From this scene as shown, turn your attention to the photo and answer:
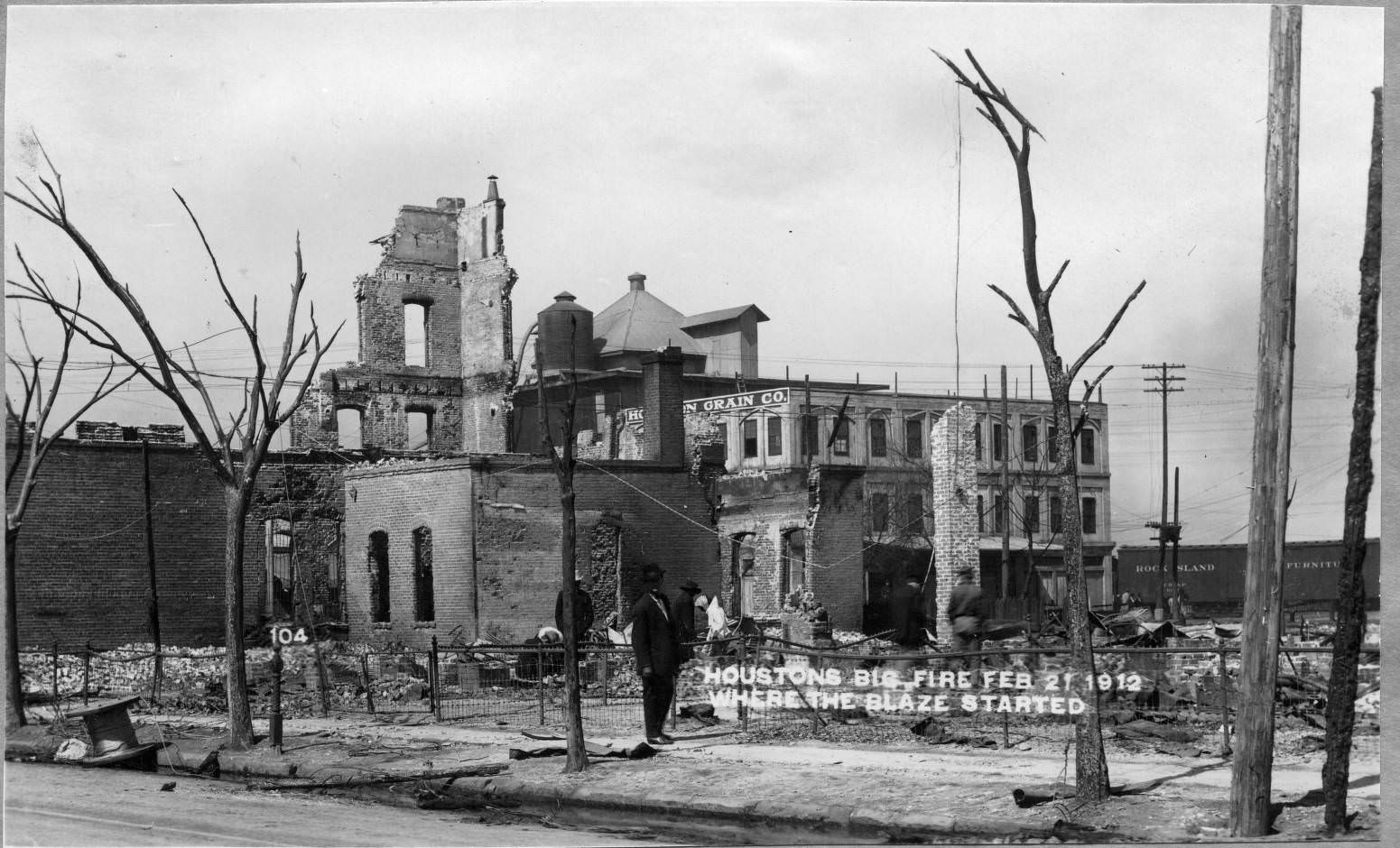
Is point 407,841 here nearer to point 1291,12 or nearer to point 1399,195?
point 1291,12

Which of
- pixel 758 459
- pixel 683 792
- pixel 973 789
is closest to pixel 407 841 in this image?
pixel 683 792

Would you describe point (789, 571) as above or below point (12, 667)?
below

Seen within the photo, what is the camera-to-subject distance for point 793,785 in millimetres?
12414

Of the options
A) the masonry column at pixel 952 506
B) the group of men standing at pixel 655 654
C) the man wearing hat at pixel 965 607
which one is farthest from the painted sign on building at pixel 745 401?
the group of men standing at pixel 655 654

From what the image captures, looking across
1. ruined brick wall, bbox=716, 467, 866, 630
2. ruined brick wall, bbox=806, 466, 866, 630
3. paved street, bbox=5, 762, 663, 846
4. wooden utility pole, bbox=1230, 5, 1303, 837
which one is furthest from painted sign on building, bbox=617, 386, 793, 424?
wooden utility pole, bbox=1230, 5, 1303, 837

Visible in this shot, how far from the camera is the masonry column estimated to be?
32312 mm

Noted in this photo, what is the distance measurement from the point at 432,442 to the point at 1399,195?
29918 millimetres

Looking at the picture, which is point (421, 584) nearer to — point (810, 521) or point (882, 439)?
→ point (810, 521)

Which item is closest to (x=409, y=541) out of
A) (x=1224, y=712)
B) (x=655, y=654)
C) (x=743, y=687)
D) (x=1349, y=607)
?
(x=743, y=687)

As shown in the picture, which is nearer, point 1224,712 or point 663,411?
point 1224,712

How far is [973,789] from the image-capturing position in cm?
1165

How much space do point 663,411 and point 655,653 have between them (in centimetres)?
1649

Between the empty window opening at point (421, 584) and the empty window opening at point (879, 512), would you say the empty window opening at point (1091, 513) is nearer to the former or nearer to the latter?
the empty window opening at point (879, 512)

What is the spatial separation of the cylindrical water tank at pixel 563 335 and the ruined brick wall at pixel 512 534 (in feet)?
40.7
